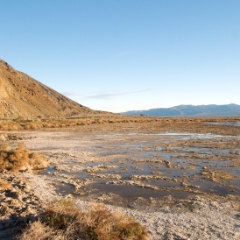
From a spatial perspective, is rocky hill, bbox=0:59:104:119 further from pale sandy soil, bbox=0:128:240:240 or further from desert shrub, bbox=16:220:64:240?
desert shrub, bbox=16:220:64:240

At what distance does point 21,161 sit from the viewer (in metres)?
15.1

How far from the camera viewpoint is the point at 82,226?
258 inches

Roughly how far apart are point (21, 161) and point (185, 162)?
9.74m

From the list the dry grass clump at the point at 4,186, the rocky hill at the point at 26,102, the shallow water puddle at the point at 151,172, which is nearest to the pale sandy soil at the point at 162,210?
the dry grass clump at the point at 4,186

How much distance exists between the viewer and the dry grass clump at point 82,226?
6219 mm

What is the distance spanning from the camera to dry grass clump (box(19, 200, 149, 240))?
6.22 m

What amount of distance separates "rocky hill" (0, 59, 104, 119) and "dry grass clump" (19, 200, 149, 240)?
6896 cm

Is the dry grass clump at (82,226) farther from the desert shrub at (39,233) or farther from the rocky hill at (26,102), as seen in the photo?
the rocky hill at (26,102)

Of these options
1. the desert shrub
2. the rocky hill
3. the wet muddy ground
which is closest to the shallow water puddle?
the wet muddy ground

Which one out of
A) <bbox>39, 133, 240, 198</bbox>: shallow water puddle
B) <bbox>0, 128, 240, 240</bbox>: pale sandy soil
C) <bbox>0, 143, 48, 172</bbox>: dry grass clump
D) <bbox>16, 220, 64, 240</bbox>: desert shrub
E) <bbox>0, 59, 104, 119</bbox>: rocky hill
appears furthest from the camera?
<bbox>0, 59, 104, 119</bbox>: rocky hill

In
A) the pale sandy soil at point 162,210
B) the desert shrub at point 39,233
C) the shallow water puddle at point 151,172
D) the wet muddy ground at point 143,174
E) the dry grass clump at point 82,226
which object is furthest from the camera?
the shallow water puddle at point 151,172

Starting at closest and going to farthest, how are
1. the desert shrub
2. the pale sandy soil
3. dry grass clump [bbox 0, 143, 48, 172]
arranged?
the desert shrub, the pale sandy soil, dry grass clump [bbox 0, 143, 48, 172]

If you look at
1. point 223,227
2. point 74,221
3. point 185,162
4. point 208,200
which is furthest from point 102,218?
point 185,162

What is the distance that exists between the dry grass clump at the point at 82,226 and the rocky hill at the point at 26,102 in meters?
69.0
